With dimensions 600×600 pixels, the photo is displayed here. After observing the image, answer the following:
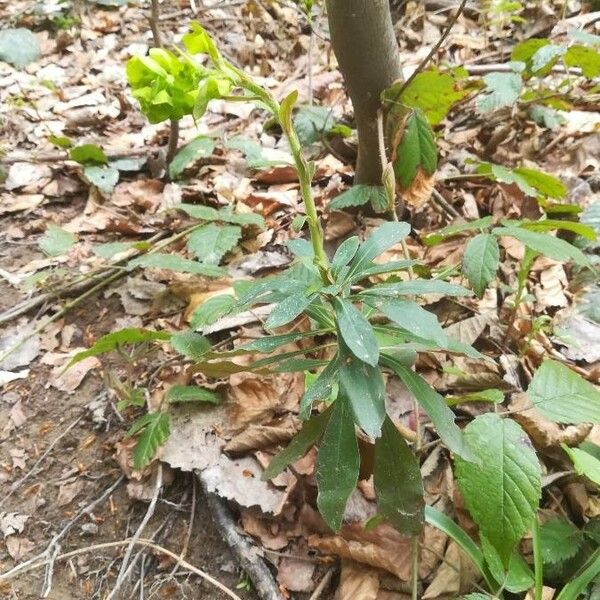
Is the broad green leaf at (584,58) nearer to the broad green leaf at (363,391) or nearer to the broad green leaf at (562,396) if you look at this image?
the broad green leaf at (562,396)

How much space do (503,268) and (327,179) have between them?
84 cm

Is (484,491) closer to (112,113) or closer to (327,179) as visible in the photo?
(327,179)

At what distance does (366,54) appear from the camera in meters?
1.57

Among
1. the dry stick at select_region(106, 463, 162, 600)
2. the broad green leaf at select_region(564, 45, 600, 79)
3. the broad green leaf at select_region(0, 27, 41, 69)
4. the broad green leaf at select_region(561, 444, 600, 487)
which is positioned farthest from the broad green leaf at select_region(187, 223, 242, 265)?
the broad green leaf at select_region(0, 27, 41, 69)

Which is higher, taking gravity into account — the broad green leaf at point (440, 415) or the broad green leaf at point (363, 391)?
the broad green leaf at point (363, 391)

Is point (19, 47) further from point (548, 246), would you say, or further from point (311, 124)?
point (548, 246)

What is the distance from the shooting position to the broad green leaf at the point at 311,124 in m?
2.14

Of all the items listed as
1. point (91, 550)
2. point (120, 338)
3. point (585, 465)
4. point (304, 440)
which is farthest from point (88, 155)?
point (585, 465)

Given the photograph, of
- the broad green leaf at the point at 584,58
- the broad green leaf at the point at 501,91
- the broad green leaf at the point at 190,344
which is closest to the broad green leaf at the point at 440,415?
the broad green leaf at the point at 190,344

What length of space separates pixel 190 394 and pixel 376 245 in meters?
0.71

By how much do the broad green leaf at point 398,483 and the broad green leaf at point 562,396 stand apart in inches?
11.6

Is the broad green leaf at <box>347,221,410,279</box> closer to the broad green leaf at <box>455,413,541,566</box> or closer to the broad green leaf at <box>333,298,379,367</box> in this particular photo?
the broad green leaf at <box>333,298,379,367</box>

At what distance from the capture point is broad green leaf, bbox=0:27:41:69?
3.21 m

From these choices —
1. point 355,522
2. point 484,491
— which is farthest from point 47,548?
point 484,491
